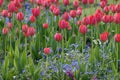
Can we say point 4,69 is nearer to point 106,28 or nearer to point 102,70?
point 102,70

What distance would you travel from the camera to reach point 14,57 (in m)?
6.10

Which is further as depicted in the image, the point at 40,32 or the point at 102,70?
the point at 40,32

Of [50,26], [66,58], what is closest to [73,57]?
[66,58]

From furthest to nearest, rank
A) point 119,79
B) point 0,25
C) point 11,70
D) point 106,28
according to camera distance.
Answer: point 0,25, point 106,28, point 11,70, point 119,79

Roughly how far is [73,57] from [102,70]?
1.70ft

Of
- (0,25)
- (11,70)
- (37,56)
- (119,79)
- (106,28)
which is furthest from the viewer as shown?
(0,25)

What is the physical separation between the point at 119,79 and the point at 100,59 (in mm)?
663

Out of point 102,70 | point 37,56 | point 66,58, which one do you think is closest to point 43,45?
point 37,56

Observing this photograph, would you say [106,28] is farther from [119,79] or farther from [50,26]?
[119,79]

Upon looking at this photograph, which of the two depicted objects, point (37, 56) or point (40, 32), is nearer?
point (37, 56)

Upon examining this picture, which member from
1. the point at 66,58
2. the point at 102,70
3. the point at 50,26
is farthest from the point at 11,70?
the point at 50,26

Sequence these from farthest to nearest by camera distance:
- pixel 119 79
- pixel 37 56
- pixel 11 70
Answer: pixel 37 56 < pixel 11 70 < pixel 119 79

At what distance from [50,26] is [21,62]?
1592 mm

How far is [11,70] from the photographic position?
590 cm
